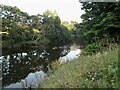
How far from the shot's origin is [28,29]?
56.3 meters

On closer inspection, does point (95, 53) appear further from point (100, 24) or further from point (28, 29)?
point (28, 29)

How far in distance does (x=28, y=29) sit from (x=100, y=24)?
44426mm

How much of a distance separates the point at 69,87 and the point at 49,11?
6815 centimetres

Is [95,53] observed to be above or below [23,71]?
above

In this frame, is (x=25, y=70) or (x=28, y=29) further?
(x=28, y=29)

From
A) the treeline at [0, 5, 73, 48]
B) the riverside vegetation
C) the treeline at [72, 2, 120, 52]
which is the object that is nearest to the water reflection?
the riverside vegetation

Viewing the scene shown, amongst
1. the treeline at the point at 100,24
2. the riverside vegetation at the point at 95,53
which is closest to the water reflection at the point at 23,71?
the riverside vegetation at the point at 95,53

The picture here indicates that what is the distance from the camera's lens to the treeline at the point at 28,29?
49.1 m

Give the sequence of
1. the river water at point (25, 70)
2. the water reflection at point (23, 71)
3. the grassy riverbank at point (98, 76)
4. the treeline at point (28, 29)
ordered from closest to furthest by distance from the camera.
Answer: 1. the grassy riverbank at point (98, 76)
2. the river water at point (25, 70)
3. the water reflection at point (23, 71)
4. the treeline at point (28, 29)

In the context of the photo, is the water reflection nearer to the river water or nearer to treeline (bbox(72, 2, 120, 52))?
the river water

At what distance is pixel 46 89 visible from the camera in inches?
284

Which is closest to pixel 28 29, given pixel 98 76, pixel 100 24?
pixel 100 24

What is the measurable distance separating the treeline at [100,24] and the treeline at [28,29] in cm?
3260

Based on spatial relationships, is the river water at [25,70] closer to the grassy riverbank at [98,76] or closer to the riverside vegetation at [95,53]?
the riverside vegetation at [95,53]
